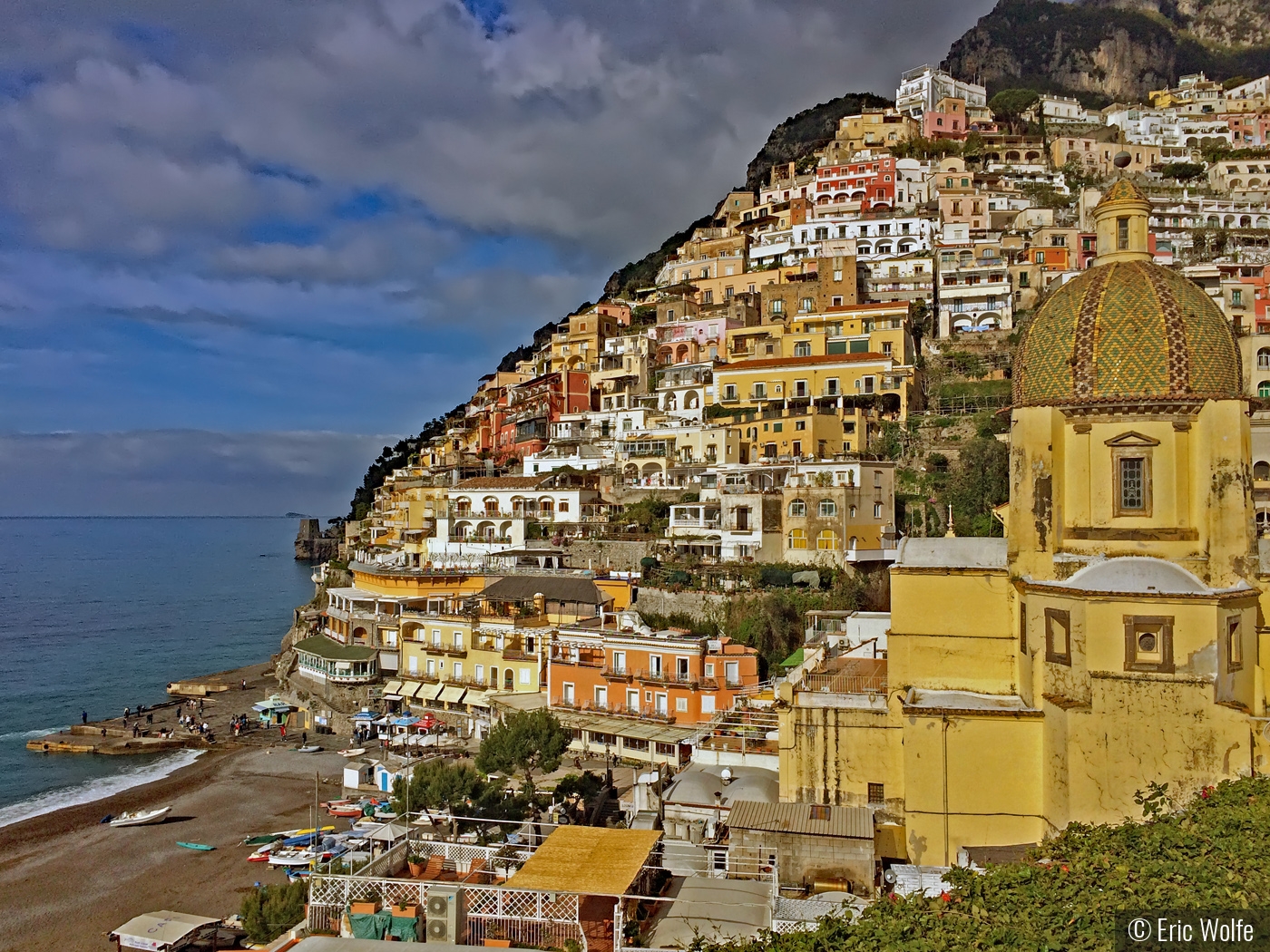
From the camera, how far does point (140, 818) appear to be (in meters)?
33.8

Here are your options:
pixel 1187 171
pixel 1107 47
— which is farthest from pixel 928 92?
pixel 1107 47

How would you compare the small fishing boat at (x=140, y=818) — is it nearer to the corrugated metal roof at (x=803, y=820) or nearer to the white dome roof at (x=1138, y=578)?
the corrugated metal roof at (x=803, y=820)

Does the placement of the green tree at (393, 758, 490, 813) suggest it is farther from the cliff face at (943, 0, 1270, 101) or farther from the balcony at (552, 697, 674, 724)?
the cliff face at (943, 0, 1270, 101)

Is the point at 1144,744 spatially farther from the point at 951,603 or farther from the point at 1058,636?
the point at 951,603

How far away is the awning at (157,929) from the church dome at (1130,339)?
24.2 metres

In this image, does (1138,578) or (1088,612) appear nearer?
(1138,578)

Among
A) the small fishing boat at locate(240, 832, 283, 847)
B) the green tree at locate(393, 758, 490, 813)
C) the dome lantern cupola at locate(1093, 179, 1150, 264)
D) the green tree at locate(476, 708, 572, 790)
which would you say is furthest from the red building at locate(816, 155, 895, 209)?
the small fishing boat at locate(240, 832, 283, 847)

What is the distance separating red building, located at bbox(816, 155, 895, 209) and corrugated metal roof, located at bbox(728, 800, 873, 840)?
69.1 meters

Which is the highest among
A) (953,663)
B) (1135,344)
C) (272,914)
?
(1135,344)

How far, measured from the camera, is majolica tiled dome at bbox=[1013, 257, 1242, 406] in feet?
58.9

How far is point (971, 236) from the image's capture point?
70875 millimetres

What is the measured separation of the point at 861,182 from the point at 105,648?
246 ft

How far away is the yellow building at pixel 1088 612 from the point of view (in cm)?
1702

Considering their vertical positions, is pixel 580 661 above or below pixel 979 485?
below
